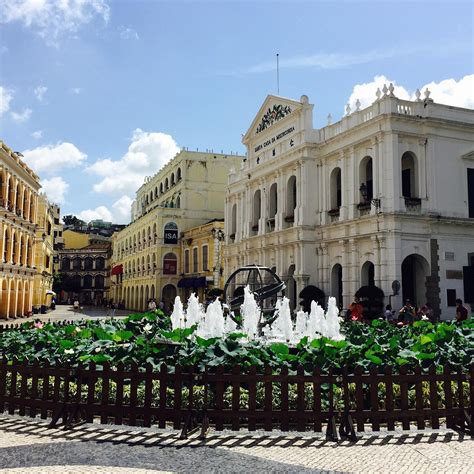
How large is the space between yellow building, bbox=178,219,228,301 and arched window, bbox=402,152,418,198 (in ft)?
72.9

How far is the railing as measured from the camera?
768 cm

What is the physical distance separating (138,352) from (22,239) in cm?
3745

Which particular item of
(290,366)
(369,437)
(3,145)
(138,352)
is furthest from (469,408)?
(3,145)

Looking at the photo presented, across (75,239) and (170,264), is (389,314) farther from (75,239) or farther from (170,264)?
(75,239)

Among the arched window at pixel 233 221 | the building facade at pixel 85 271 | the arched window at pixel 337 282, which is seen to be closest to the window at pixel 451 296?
the arched window at pixel 337 282

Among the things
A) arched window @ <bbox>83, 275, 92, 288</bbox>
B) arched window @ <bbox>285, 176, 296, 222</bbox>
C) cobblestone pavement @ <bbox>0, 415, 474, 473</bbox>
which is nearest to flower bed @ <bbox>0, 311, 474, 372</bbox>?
cobblestone pavement @ <bbox>0, 415, 474, 473</bbox>

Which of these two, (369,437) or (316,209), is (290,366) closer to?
(369,437)

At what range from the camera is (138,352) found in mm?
9203

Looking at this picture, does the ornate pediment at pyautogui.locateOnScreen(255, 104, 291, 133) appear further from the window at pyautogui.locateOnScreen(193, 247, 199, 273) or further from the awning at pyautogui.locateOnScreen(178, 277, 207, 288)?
the window at pyautogui.locateOnScreen(193, 247, 199, 273)

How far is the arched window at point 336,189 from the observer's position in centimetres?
3256

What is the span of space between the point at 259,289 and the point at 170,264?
39863mm

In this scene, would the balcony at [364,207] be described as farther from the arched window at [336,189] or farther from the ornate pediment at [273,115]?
the ornate pediment at [273,115]

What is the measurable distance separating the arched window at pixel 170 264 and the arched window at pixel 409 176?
32.4 metres

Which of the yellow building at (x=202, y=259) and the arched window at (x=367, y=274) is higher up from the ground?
the yellow building at (x=202, y=259)
